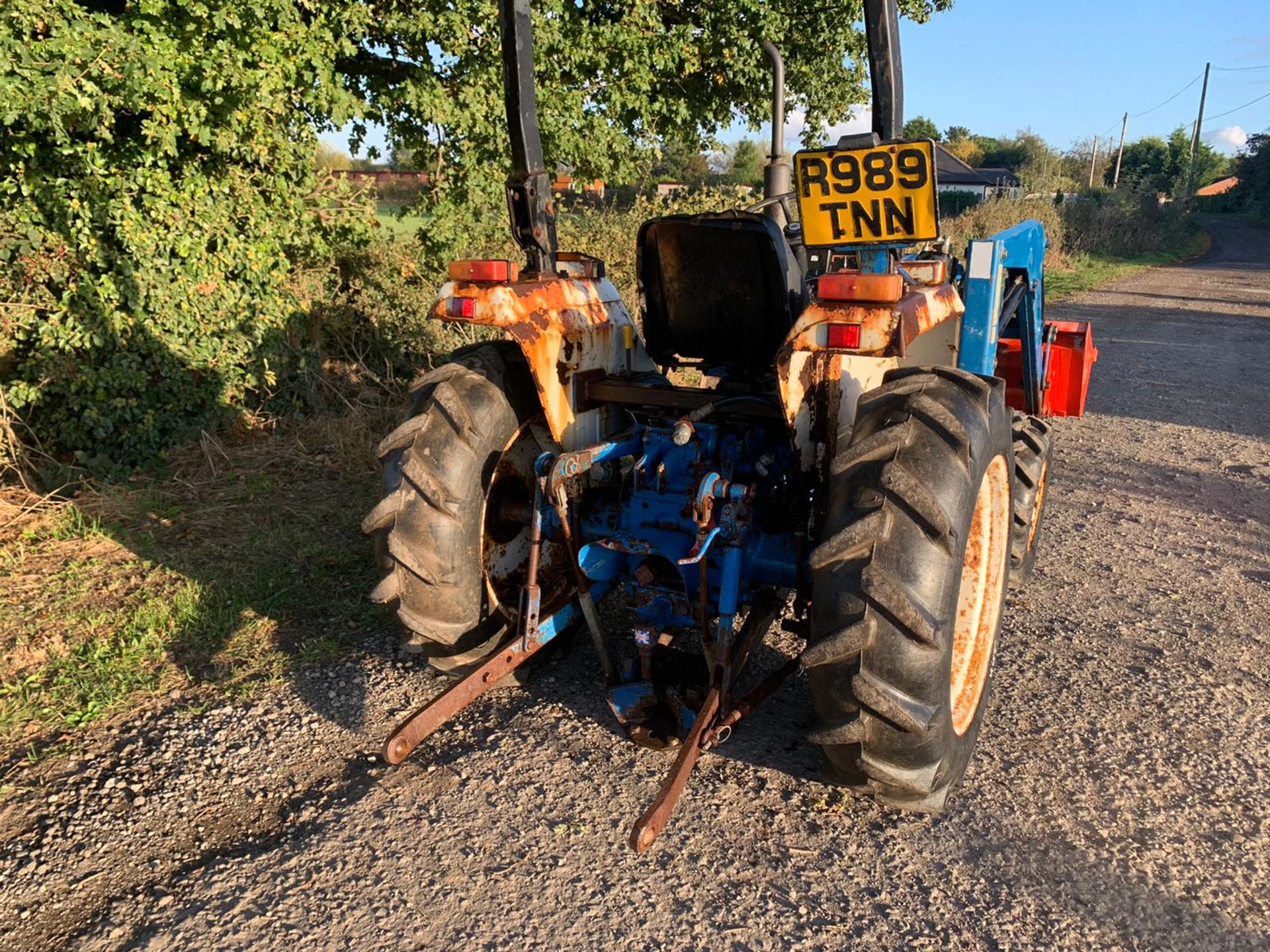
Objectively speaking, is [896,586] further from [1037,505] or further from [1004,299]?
[1004,299]

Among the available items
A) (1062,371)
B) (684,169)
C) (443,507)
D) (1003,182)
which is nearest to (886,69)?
(443,507)

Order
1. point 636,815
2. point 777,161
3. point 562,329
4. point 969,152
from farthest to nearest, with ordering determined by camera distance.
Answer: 1. point 969,152
2. point 777,161
3. point 562,329
4. point 636,815

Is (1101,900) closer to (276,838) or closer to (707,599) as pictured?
(707,599)

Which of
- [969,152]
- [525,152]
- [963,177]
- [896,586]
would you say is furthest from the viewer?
[969,152]

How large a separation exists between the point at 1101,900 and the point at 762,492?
1643 millimetres

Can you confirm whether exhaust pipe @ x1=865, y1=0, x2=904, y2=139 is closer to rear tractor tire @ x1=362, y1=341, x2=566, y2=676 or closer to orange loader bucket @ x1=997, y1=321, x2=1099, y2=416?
rear tractor tire @ x1=362, y1=341, x2=566, y2=676

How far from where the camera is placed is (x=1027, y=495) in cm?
433

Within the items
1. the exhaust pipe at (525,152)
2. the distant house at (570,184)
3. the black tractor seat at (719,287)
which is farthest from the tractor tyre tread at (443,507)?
the distant house at (570,184)

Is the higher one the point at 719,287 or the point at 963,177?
the point at 719,287

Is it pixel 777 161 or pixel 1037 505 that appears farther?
pixel 1037 505

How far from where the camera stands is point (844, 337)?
2.66 meters

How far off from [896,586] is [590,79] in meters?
7.49

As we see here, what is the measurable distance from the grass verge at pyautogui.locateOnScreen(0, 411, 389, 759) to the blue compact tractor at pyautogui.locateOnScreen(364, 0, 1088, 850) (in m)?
1.26

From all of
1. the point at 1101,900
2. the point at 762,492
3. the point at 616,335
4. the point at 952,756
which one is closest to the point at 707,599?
the point at 762,492
